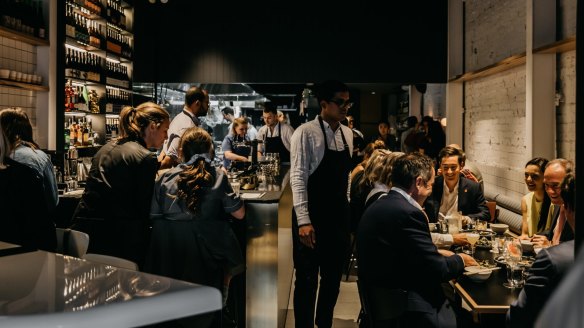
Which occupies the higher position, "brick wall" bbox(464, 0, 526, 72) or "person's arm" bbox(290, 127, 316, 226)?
"brick wall" bbox(464, 0, 526, 72)

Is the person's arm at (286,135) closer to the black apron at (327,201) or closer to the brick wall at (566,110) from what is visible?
the brick wall at (566,110)

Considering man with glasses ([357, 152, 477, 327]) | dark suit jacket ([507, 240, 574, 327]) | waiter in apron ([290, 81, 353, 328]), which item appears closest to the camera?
dark suit jacket ([507, 240, 574, 327])

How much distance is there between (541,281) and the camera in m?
2.14

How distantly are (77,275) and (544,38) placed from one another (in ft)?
17.3

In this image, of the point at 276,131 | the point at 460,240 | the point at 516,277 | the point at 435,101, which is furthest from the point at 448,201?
the point at 435,101

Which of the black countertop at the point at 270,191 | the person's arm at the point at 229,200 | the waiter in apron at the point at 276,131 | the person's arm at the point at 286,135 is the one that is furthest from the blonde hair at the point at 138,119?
the person's arm at the point at 286,135

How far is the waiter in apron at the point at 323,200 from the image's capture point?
3.87 meters

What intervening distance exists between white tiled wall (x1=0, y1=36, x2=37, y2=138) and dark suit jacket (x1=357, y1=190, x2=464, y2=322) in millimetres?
5019

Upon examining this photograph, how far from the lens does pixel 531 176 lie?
439cm

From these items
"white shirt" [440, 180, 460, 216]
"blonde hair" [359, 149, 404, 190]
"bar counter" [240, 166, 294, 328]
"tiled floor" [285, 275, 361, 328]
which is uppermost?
"blonde hair" [359, 149, 404, 190]

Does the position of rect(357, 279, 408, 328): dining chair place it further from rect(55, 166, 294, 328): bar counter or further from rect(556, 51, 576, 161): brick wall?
rect(556, 51, 576, 161): brick wall

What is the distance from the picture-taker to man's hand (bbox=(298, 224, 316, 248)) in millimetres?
3709

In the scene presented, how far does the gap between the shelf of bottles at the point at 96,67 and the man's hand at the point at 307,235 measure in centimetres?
459

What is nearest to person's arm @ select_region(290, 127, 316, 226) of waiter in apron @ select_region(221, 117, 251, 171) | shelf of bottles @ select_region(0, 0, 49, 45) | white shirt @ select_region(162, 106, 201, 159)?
white shirt @ select_region(162, 106, 201, 159)
